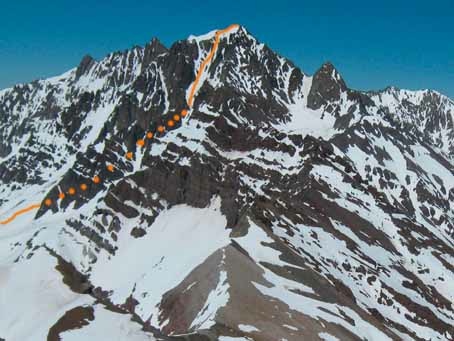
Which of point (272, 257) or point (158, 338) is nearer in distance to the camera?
point (158, 338)

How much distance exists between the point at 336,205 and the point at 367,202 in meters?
20.7

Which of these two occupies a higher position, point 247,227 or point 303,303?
point 247,227

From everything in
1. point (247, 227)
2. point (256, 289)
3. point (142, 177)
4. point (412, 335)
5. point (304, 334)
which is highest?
point (142, 177)

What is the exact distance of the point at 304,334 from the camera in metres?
63.3

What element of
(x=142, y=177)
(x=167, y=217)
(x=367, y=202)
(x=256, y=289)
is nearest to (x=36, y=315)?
(x=256, y=289)

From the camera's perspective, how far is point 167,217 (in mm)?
148750

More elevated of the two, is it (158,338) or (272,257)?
(272,257)

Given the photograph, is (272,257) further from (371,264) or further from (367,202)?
(367,202)

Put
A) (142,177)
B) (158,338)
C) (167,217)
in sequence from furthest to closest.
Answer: (142,177)
(167,217)
(158,338)

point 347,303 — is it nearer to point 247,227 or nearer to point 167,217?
point 247,227

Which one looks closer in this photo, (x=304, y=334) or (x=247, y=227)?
(x=304, y=334)

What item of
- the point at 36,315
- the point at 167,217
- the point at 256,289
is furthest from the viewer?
the point at 167,217

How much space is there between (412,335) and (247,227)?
3340 cm

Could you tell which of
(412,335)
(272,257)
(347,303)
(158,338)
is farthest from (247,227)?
(158,338)
